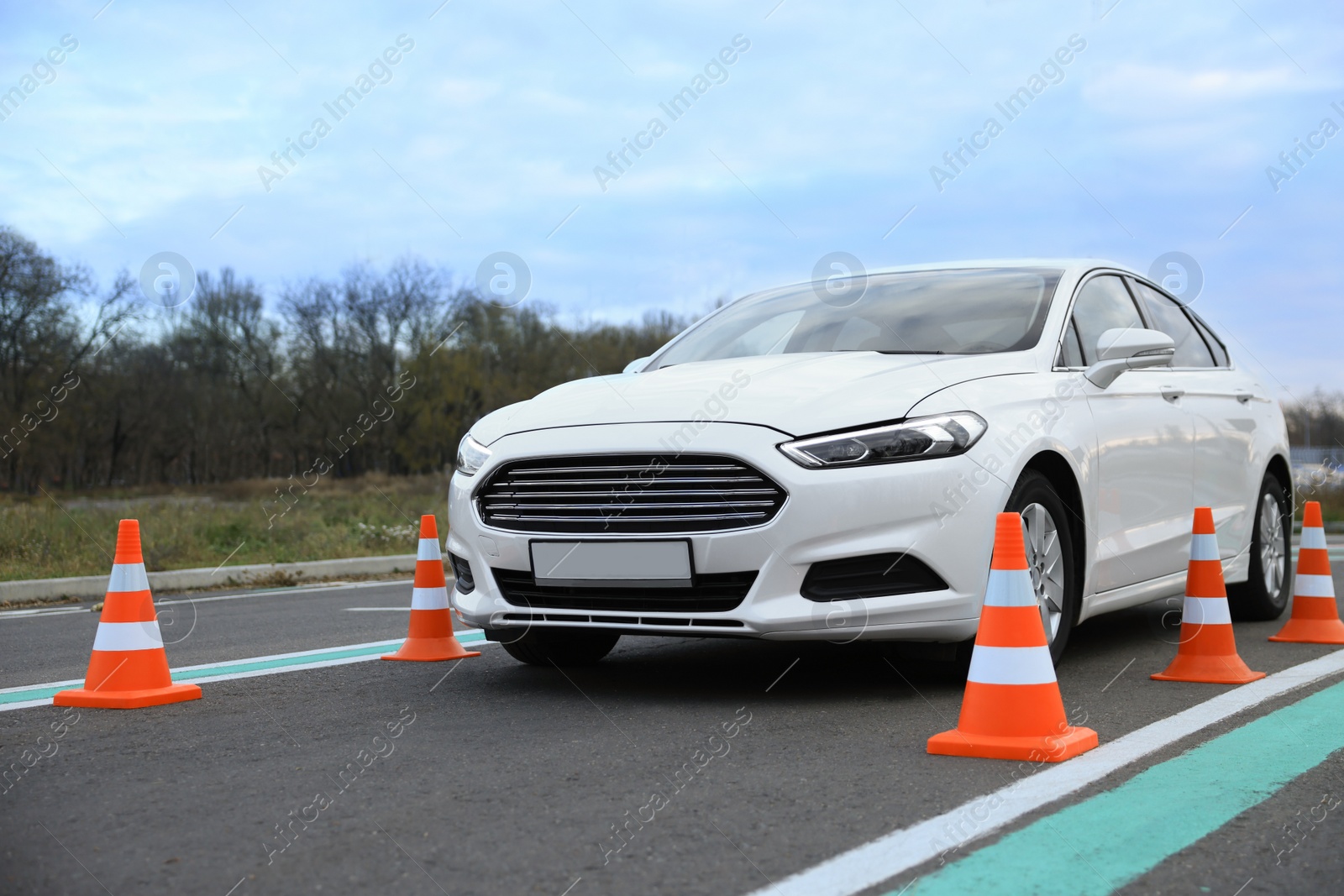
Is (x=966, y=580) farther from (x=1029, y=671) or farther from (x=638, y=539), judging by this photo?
(x=638, y=539)

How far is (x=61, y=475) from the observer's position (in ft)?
176

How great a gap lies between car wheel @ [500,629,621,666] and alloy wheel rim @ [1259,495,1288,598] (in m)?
3.88

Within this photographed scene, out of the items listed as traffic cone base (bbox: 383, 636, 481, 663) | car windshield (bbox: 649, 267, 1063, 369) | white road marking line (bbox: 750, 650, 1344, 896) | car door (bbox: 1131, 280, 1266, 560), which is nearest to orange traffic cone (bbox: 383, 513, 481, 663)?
traffic cone base (bbox: 383, 636, 481, 663)

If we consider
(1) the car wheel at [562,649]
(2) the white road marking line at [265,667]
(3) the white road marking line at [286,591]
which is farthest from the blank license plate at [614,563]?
(3) the white road marking line at [286,591]

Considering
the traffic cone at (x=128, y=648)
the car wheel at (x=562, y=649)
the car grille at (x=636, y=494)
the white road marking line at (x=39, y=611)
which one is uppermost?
the car grille at (x=636, y=494)

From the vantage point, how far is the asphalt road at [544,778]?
107 inches

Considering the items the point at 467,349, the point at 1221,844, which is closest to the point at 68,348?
the point at 467,349

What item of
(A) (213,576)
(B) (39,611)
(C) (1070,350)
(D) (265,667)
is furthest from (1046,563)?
(A) (213,576)

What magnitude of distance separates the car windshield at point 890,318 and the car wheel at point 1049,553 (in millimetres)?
696

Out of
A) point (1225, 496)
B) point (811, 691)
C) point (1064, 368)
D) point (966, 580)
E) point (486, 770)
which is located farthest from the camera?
point (1225, 496)

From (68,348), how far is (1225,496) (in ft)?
145

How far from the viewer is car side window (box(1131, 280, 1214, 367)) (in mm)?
6914

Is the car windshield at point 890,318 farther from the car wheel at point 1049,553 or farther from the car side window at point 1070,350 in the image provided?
the car wheel at point 1049,553

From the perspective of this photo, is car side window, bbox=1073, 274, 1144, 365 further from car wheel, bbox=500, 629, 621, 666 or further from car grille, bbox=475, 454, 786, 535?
car wheel, bbox=500, 629, 621, 666
